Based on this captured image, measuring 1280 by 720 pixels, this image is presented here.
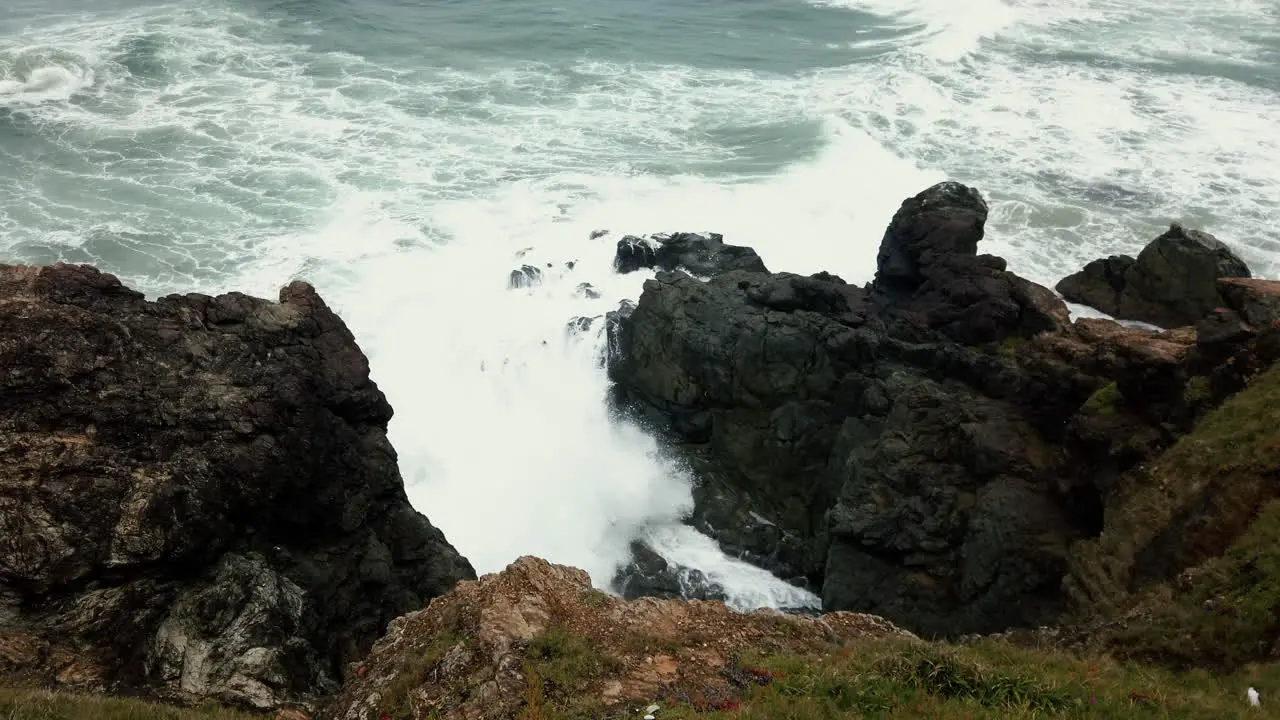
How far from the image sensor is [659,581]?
72.3 feet

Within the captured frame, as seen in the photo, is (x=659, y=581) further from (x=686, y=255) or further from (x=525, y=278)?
(x=525, y=278)

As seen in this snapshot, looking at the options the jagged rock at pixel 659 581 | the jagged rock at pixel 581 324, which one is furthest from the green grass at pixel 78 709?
the jagged rock at pixel 581 324

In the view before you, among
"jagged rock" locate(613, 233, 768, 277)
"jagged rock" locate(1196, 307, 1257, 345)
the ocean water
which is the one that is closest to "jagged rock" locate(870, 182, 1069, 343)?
"jagged rock" locate(613, 233, 768, 277)

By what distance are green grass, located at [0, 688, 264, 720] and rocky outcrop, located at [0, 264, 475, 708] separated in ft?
4.41

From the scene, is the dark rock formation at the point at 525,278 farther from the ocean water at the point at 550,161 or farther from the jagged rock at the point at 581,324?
the jagged rock at the point at 581,324

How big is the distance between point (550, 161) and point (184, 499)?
99.7 feet

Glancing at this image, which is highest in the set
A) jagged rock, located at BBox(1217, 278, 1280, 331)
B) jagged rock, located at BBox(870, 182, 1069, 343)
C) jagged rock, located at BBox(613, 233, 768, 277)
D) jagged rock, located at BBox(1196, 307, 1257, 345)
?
jagged rock, located at BBox(1217, 278, 1280, 331)

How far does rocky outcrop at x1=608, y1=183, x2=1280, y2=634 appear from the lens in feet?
54.5

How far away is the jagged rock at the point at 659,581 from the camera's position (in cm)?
2153

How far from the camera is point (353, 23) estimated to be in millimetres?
57094

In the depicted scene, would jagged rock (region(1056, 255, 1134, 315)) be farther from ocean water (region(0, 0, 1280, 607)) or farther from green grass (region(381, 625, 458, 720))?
green grass (region(381, 625, 458, 720))

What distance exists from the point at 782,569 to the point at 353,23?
1961 inches

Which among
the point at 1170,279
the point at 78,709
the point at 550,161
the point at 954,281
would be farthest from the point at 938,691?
the point at 550,161

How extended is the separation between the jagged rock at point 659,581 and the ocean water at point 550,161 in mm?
414
